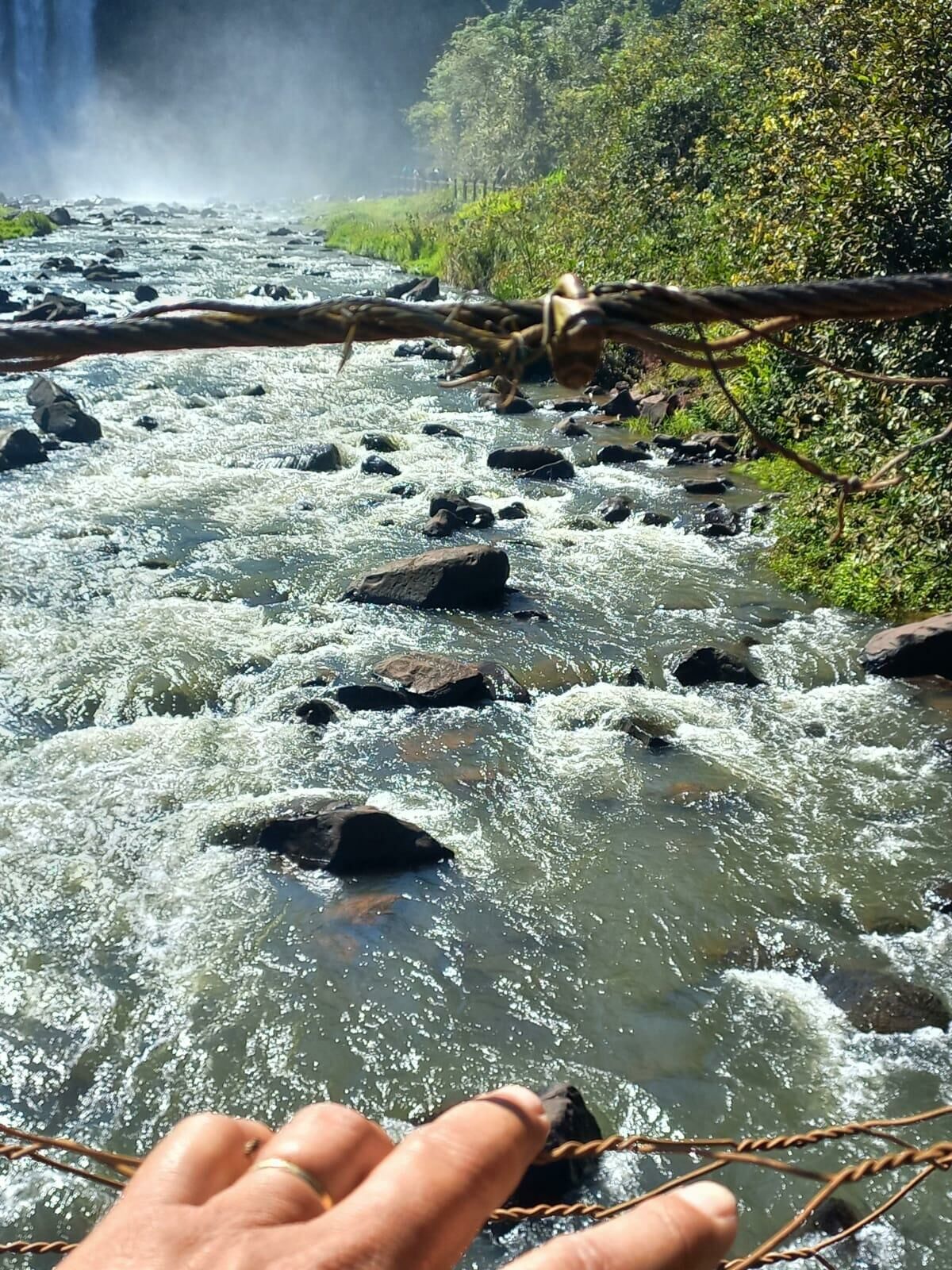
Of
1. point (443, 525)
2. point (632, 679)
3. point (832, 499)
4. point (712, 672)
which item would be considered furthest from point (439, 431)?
point (712, 672)

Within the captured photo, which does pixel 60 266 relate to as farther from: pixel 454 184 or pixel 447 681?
pixel 454 184

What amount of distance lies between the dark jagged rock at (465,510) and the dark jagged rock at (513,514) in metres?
0.20

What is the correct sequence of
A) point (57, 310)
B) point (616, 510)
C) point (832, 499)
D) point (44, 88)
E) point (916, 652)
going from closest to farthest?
point (916, 652), point (832, 499), point (616, 510), point (57, 310), point (44, 88)

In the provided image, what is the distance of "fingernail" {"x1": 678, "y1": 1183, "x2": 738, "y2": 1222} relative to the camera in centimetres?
96

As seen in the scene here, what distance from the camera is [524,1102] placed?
1.06m

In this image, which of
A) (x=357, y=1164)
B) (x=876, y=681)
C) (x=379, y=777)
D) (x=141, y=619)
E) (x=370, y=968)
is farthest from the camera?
(x=141, y=619)

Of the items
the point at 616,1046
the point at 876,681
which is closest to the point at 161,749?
the point at 616,1046

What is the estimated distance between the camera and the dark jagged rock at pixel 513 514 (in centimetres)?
1440

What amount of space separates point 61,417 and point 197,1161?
17.8 m

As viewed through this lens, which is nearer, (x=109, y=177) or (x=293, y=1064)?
(x=293, y=1064)

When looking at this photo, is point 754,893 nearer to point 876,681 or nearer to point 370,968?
point 370,968

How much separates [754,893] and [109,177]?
337ft

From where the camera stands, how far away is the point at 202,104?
345 ft

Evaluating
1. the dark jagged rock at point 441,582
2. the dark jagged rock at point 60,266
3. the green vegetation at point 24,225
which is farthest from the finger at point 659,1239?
the green vegetation at point 24,225
